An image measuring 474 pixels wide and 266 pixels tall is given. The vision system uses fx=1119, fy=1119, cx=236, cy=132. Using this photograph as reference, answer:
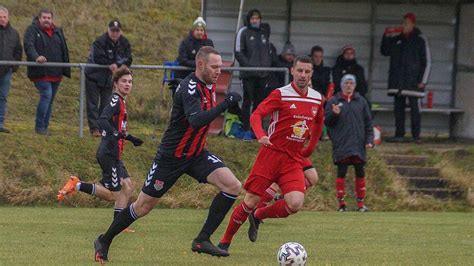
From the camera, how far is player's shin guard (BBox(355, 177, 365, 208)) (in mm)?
18172

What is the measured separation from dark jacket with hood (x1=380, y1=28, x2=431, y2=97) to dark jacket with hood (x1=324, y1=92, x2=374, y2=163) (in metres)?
3.06

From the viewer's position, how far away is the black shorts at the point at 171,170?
10.9 m

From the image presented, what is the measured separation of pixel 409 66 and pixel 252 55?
3.24 meters

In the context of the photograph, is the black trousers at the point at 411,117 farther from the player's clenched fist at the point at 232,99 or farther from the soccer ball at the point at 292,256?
the soccer ball at the point at 292,256

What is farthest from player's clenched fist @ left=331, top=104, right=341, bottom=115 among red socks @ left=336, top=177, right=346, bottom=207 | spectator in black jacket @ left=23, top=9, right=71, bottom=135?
spectator in black jacket @ left=23, top=9, right=71, bottom=135

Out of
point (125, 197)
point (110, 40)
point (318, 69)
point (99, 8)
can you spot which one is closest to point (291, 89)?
point (125, 197)

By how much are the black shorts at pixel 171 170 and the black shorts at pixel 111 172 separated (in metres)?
2.95

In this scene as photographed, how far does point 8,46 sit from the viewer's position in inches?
739

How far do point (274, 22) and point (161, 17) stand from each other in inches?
388

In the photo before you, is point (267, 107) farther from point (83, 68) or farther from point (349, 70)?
point (349, 70)

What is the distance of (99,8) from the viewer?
101 feet

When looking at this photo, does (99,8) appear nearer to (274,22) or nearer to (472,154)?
(274,22)

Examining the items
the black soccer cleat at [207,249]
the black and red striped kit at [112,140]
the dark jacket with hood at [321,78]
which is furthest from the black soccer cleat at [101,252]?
the dark jacket with hood at [321,78]

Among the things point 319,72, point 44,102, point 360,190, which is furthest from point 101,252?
point 319,72
